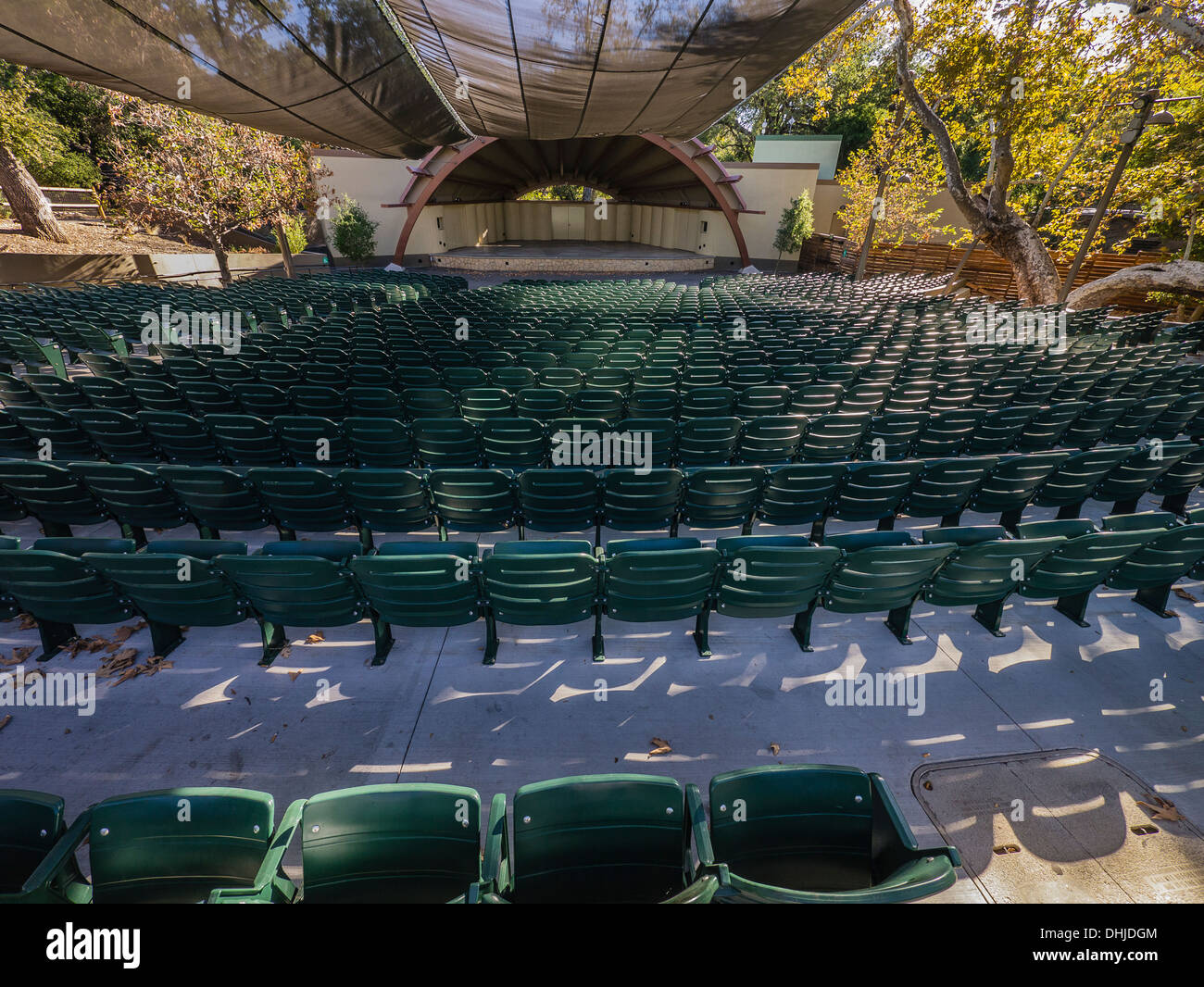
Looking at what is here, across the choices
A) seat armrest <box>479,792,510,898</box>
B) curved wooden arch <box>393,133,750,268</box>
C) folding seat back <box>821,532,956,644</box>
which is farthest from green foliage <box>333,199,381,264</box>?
seat armrest <box>479,792,510,898</box>

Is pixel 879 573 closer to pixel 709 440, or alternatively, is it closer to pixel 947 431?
pixel 709 440

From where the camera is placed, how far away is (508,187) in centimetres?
3778

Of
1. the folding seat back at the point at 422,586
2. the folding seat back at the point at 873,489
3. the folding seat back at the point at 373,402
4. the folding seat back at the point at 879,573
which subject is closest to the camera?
the folding seat back at the point at 422,586

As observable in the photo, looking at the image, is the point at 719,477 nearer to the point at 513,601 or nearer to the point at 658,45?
the point at 513,601

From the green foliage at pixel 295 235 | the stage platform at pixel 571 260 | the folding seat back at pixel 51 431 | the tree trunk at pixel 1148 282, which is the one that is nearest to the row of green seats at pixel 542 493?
the folding seat back at pixel 51 431

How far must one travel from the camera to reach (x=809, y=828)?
2205 millimetres

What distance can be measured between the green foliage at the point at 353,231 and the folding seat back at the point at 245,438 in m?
26.4

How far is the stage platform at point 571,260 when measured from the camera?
29266mm

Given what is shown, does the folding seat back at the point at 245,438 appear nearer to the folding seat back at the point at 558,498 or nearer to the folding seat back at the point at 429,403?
the folding seat back at the point at 429,403

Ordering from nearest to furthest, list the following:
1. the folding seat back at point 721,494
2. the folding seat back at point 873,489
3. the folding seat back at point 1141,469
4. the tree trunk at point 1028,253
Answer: the folding seat back at point 721,494 → the folding seat back at point 873,489 → the folding seat back at point 1141,469 → the tree trunk at point 1028,253

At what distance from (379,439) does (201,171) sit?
2050 centimetres

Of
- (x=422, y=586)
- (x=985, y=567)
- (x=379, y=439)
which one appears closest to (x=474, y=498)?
(x=422, y=586)

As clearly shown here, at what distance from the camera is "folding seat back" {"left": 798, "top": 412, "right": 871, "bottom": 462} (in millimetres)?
5883
